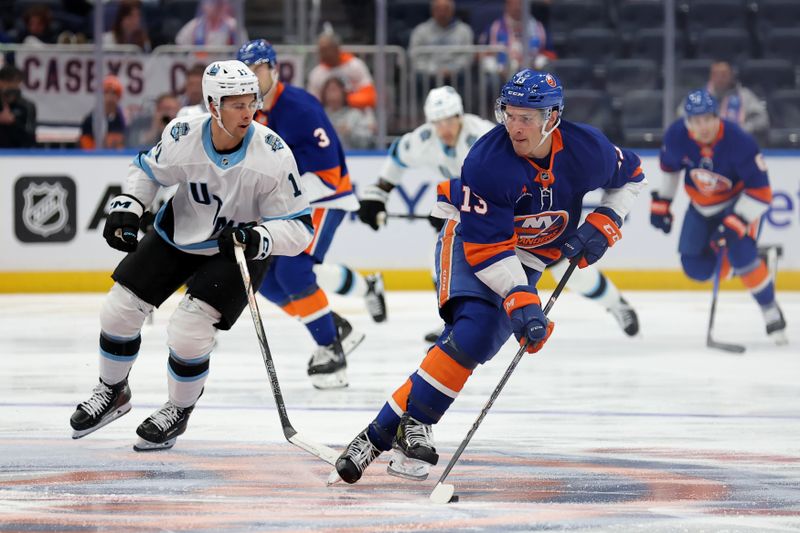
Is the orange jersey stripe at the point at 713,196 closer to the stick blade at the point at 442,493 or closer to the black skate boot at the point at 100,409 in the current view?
the black skate boot at the point at 100,409

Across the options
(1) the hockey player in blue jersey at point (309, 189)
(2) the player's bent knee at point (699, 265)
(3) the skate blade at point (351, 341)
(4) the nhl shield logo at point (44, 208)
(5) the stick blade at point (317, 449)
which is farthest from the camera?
(4) the nhl shield logo at point (44, 208)

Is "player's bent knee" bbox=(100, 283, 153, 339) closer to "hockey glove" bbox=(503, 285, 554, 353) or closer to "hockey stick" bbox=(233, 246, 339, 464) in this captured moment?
"hockey stick" bbox=(233, 246, 339, 464)

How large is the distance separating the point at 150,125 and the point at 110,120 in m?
0.26

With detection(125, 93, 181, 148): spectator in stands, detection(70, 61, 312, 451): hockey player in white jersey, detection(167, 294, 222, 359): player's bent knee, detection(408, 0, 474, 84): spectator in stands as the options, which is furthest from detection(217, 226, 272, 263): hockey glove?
detection(408, 0, 474, 84): spectator in stands

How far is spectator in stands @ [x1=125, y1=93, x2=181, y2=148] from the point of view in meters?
8.46

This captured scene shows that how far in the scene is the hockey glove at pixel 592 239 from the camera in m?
3.80

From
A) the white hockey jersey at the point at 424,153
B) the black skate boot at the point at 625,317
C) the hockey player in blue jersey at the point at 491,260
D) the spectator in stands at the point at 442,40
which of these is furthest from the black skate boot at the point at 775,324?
the hockey player in blue jersey at the point at 491,260

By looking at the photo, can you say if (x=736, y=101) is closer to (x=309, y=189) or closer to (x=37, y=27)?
(x=309, y=189)

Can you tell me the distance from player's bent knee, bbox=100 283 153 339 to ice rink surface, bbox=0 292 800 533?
35cm

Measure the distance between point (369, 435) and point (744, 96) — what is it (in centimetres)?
594

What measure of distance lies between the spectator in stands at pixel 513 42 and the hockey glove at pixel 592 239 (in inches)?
194

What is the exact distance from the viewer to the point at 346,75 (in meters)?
8.72

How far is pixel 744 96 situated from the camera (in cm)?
885

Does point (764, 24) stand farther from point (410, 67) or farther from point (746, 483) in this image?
point (746, 483)
